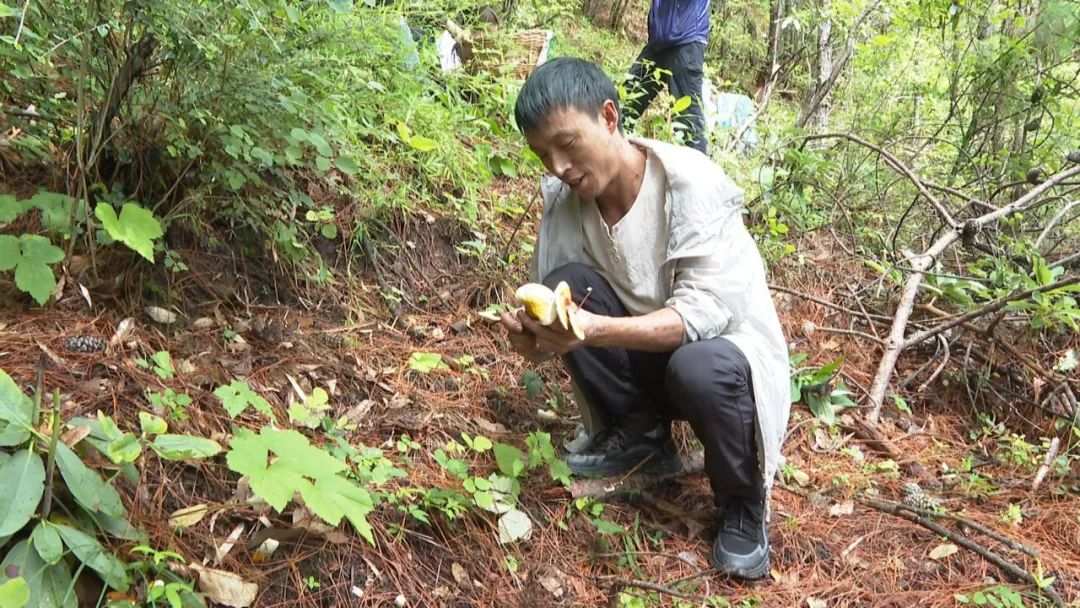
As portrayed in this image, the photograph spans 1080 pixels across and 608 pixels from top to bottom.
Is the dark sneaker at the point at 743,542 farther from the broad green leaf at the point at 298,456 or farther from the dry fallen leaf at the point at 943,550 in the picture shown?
the broad green leaf at the point at 298,456

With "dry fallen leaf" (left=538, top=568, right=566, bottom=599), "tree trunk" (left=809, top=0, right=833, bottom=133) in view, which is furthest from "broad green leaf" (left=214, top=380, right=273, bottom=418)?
"tree trunk" (left=809, top=0, right=833, bottom=133)

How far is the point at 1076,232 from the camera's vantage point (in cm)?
409

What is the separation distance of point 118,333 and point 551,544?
1389mm

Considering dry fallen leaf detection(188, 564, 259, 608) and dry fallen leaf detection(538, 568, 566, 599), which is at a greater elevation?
dry fallen leaf detection(188, 564, 259, 608)

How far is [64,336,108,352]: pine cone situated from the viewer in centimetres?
189

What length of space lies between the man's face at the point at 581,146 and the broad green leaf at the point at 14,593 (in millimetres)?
1473

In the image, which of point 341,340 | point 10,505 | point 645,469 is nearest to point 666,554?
point 645,469

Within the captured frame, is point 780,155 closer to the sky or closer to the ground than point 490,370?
closer to the sky

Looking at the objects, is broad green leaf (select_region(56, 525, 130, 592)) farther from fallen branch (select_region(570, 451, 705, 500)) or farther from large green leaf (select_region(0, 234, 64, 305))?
fallen branch (select_region(570, 451, 705, 500))

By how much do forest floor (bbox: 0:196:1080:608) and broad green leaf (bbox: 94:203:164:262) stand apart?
0.35 metres

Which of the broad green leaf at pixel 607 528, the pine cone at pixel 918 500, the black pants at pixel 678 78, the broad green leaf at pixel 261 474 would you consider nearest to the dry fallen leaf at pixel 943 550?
the pine cone at pixel 918 500

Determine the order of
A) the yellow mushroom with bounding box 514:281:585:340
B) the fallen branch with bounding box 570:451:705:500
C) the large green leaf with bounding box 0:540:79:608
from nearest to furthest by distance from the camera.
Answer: the large green leaf with bounding box 0:540:79:608
the yellow mushroom with bounding box 514:281:585:340
the fallen branch with bounding box 570:451:705:500

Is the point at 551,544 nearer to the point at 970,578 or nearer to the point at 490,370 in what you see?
the point at 490,370

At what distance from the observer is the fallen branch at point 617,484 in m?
2.24
